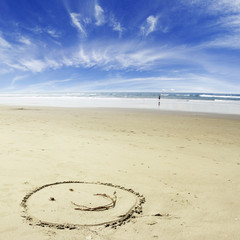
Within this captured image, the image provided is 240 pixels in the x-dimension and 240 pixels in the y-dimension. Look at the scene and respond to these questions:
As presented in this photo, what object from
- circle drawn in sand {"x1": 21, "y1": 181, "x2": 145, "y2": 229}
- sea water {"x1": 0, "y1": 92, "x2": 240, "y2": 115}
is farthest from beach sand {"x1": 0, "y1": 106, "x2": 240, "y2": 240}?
sea water {"x1": 0, "y1": 92, "x2": 240, "y2": 115}

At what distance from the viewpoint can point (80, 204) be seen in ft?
10.2

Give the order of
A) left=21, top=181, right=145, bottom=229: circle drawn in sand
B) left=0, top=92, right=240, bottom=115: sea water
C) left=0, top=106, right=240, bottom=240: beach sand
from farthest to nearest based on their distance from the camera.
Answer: left=0, top=92, right=240, bottom=115: sea water < left=21, top=181, right=145, bottom=229: circle drawn in sand < left=0, top=106, right=240, bottom=240: beach sand

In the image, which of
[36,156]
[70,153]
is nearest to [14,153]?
[36,156]

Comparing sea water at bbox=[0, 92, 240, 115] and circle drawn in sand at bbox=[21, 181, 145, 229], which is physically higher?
sea water at bbox=[0, 92, 240, 115]

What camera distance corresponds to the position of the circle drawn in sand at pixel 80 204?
8.89 ft

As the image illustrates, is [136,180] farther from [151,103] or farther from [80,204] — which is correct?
[151,103]

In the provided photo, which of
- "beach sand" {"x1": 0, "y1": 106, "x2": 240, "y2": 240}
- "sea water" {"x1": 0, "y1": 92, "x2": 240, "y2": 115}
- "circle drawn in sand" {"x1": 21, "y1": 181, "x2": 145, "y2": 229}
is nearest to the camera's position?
"beach sand" {"x1": 0, "y1": 106, "x2": 240, "y2": 240}

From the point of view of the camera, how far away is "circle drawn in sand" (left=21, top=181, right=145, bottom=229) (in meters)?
2.71

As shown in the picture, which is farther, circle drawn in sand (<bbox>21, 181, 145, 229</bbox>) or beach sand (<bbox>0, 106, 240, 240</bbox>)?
circle drawn in sand (<bbox>21, 181, 145, 229</bbox>)

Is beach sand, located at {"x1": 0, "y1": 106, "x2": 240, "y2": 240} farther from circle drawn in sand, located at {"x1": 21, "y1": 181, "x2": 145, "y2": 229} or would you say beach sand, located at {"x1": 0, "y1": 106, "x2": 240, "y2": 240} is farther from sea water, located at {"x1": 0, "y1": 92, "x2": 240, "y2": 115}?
sea water, located at {"x1": 0, "y1": 92, "x2": 240, "y2": 115}

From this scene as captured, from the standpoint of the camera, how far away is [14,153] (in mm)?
5383

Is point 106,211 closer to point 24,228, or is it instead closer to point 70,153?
point 24,228

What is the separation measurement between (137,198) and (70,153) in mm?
2896

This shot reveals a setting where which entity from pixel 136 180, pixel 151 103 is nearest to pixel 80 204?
pixel 136 180
